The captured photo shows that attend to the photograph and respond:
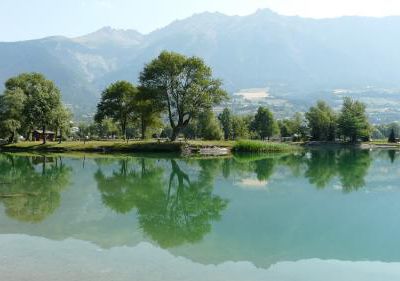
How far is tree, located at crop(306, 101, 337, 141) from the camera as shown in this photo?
118125 millimetres

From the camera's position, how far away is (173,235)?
1892cm

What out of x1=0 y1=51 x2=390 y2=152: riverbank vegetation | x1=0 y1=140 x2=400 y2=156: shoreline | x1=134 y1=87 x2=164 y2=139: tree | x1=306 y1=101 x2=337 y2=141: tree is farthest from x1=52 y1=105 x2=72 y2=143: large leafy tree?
x1=306 y1=101 x2=337 y2=141: tree

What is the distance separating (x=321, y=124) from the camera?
117875 mm

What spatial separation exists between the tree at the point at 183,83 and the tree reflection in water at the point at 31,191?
3562 cm

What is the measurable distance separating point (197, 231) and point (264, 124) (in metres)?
109

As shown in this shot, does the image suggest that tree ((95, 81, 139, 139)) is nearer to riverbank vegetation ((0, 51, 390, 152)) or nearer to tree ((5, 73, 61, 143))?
riverbank vegetation ((0, 51, 390, 152))

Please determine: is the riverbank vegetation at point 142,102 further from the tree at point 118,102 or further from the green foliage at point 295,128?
the green foliage at point 295,128

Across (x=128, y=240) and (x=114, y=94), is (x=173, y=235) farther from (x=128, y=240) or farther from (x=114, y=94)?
(x=114, y=94)

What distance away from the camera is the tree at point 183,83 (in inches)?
3123

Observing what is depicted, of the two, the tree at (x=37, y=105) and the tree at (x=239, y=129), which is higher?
the tree at (x=37, y=105)

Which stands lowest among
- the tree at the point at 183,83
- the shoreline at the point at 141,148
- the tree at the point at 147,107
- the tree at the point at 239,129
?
the shoreline at the point at 141,148

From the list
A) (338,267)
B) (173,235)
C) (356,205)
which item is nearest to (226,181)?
(356,205)

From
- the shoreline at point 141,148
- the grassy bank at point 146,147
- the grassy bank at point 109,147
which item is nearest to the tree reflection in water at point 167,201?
the shoreline at point 141,148

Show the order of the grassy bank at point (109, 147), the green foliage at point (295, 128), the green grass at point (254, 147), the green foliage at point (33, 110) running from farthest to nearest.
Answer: the green foliage at point (295, 128) → the green foliage at point (33, 110) → the green grass at point (254, 147) → the grassy bank at point (109, 147)
